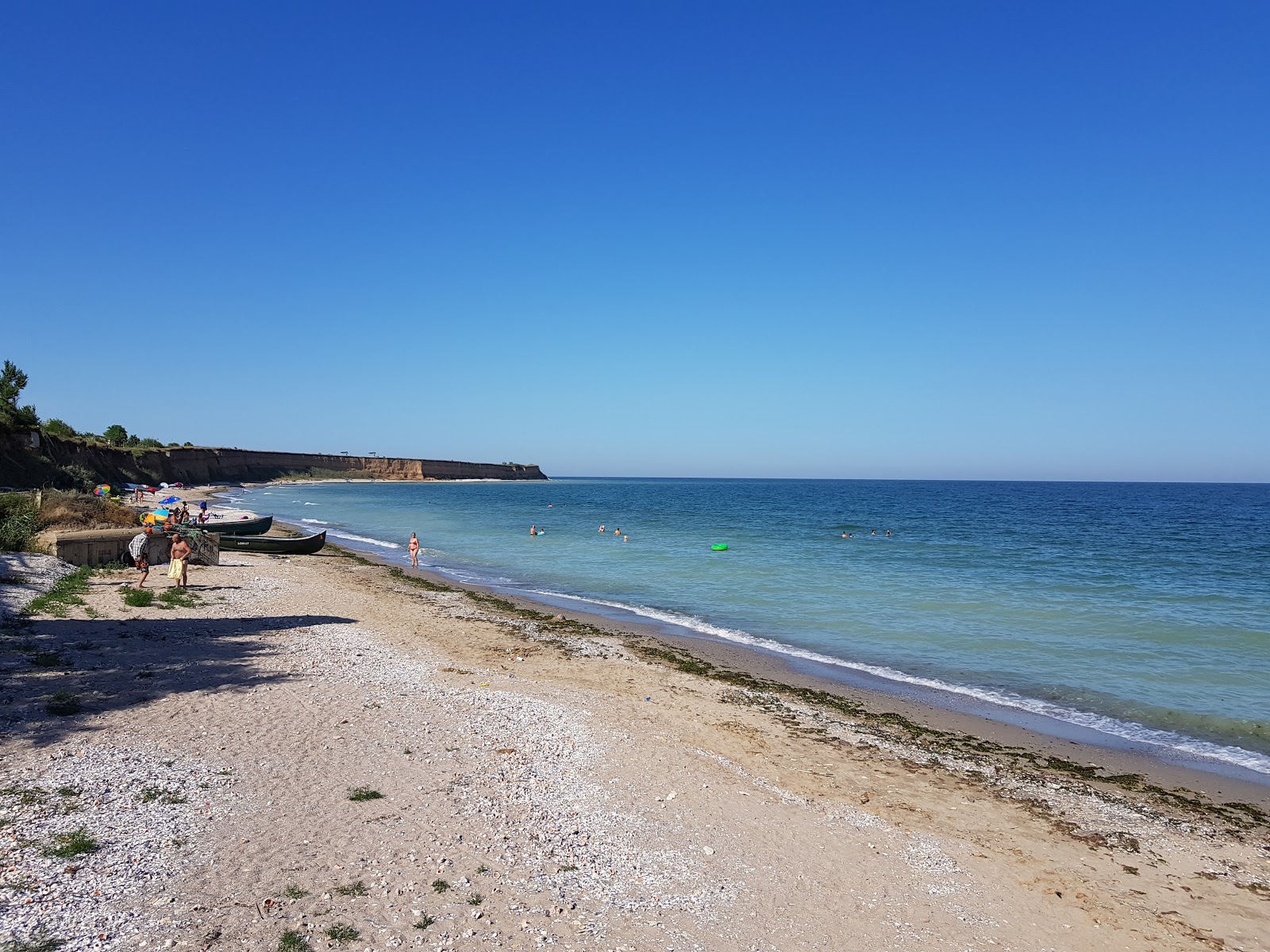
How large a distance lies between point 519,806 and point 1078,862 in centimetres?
555

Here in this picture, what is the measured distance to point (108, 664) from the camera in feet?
36.0

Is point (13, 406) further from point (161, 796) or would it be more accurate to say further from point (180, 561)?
point (161, 796)

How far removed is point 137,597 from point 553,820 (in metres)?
13.5

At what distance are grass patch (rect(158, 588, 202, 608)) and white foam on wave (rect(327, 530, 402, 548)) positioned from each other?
19.7m

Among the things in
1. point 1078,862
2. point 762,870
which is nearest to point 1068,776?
point 1078,862

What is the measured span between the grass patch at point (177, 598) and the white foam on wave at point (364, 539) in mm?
19735

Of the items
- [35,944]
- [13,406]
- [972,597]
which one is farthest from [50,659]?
[13,406]

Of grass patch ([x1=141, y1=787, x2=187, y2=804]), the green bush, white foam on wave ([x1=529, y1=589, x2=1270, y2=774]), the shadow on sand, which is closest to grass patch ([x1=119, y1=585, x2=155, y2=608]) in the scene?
the shadow on sand

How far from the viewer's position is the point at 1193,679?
14.4 meters

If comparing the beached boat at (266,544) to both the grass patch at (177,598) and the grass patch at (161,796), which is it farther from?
the grass patch at (161,796)

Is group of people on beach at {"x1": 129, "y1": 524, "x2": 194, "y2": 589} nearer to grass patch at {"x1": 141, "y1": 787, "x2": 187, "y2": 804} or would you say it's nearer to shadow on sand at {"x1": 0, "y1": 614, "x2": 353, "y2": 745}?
shadow on sand at {"x1": 0, "y1": 614, "x2": 353, "y2": 745}

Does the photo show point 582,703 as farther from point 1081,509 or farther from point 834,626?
point 1081,509

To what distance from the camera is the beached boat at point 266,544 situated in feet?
97.1

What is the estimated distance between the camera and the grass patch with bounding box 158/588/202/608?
16.3 metres
